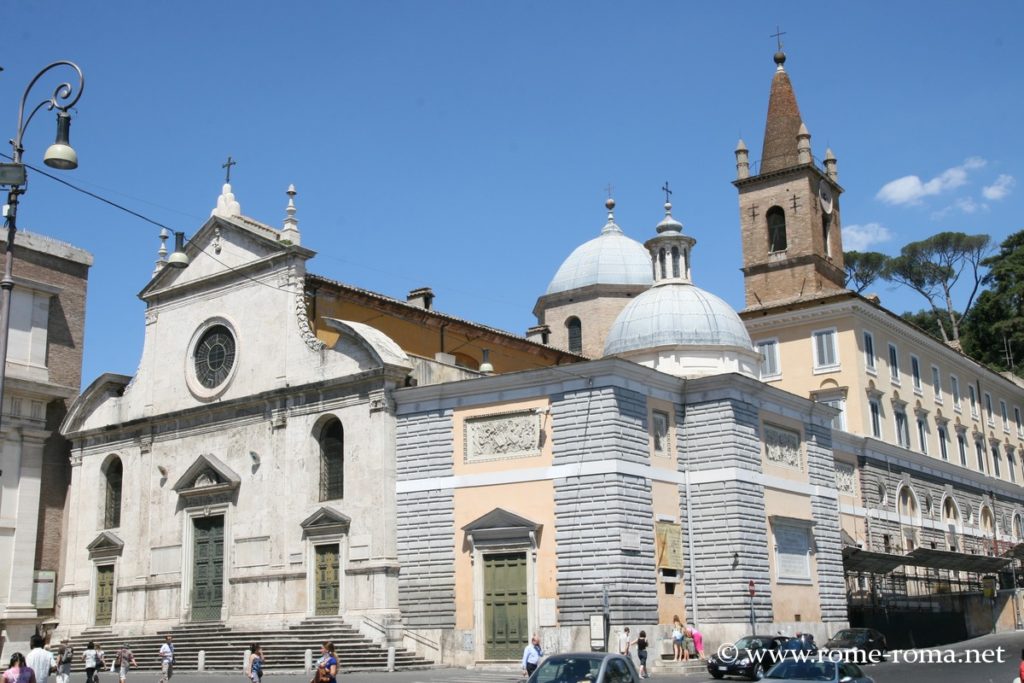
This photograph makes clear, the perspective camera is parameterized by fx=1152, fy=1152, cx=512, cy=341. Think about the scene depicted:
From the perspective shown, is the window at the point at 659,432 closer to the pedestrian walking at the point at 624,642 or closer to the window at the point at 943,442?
the pedestrian walking at the point at 624,642

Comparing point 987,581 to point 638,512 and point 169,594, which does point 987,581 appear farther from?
point 169,594

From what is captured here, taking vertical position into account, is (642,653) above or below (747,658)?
above

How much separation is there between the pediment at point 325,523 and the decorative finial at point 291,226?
8295mm

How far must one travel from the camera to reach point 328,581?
32.3 meters

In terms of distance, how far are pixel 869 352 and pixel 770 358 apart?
155 inches

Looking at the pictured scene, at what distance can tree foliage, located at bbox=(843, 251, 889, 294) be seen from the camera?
254ft

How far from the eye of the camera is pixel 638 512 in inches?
1160

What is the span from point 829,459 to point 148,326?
23.1 m

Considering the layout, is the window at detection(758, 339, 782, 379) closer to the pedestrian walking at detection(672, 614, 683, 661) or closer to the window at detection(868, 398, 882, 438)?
the window at detection(868, 398, 882, 438)

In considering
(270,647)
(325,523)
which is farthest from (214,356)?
(270,647)

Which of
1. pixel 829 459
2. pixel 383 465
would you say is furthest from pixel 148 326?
pixel 829 459

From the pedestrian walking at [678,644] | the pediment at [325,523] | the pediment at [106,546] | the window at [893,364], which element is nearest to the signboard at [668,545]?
the pedestrian walking at [678,644]

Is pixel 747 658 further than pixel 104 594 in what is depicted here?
No

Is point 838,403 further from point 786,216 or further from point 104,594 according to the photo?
point 104,594
